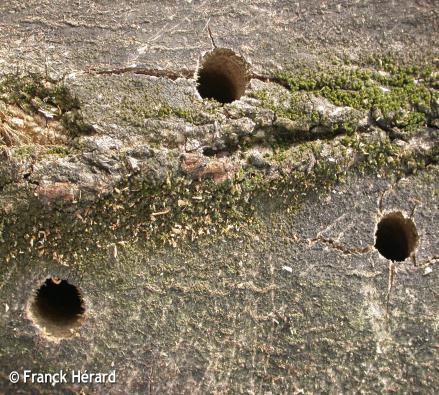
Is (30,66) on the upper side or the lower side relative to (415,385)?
upper

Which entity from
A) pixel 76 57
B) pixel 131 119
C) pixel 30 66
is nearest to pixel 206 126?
pixel 131 119

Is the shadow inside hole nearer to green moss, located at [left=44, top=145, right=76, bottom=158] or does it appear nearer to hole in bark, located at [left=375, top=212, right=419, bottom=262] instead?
green moss, located at [left=44, top=145, right=76, bottom=158]

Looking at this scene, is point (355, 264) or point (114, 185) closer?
point (114, 185)

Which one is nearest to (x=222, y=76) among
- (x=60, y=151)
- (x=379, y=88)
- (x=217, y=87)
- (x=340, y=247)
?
(x=217, y=87)

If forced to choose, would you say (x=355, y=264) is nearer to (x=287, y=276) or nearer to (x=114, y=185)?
(x=287, y=276)

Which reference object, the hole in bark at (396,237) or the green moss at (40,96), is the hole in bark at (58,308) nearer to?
the green moss at (40,96)

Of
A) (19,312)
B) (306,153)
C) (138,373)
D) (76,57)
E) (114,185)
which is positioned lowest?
(138,373)

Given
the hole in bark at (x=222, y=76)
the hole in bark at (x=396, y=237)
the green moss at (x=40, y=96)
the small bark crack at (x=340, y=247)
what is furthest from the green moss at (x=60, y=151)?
the hole in bark at (x=396, y=237)
